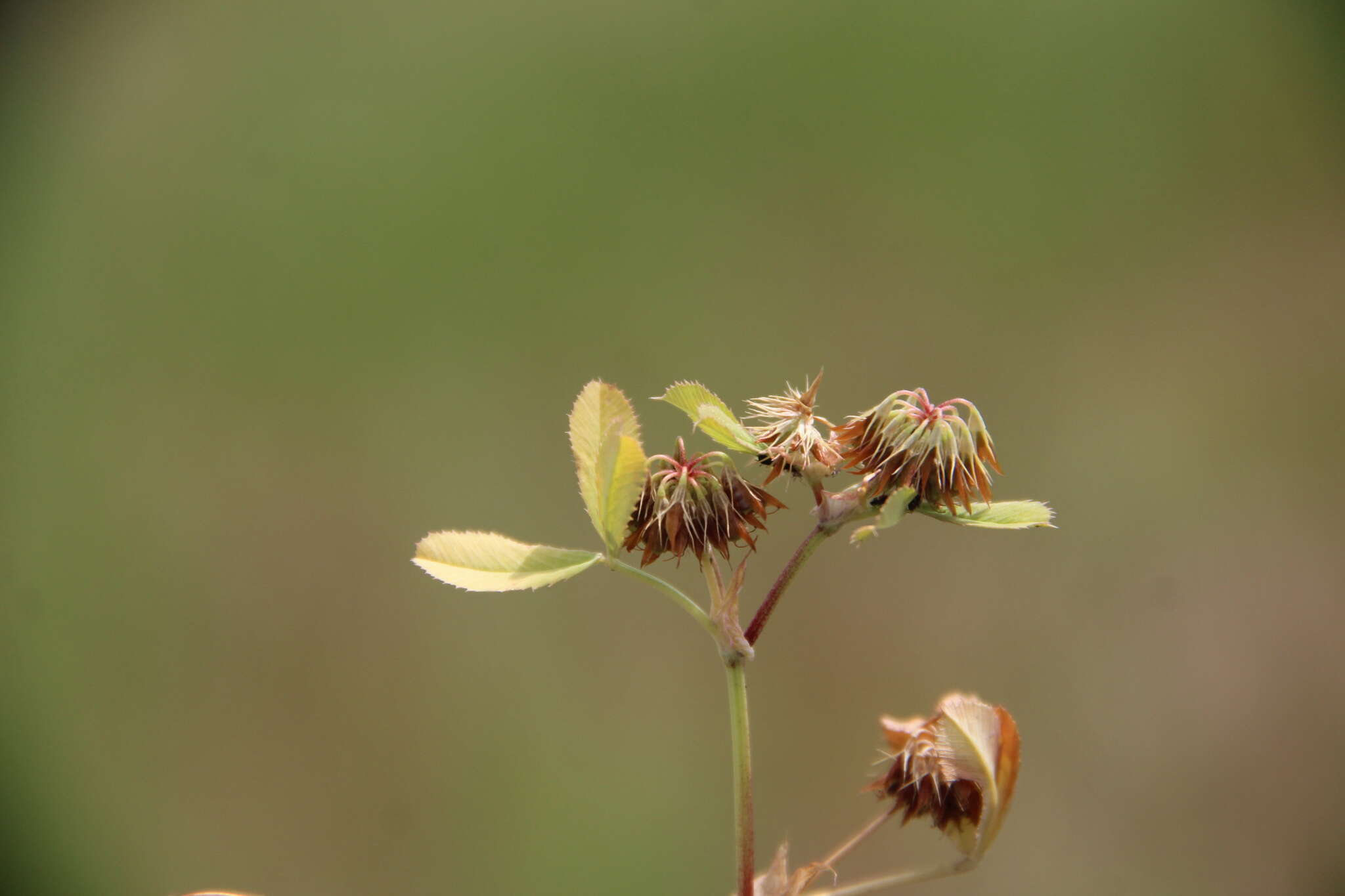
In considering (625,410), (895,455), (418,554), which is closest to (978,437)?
(895,455)

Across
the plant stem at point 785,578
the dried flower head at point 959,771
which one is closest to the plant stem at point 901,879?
the dried flower head at point 959,771

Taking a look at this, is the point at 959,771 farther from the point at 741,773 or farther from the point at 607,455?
the point at 607,455

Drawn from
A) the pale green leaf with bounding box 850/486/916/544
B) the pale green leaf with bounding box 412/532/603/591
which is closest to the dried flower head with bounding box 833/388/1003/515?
the pale green leaf with bounding box 850/486/916/544

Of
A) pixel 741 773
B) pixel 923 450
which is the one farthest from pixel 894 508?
pixel 741 773

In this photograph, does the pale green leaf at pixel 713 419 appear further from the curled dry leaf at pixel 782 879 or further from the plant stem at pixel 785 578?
the curled dry leaf at pixel 782 879

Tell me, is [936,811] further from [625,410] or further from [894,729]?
[625,410]

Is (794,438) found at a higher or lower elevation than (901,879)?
higher

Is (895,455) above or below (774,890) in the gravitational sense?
above
